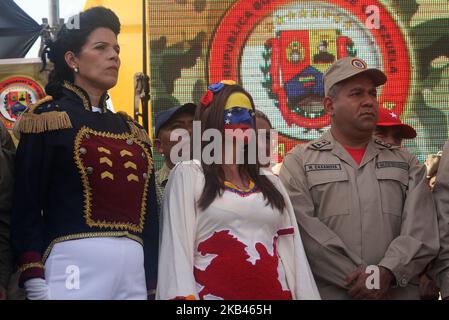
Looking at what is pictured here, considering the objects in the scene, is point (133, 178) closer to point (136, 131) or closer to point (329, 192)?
point (136, 131)

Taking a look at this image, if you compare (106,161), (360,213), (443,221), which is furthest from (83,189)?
(443,221)

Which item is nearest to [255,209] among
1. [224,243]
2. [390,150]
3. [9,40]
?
[224,243]

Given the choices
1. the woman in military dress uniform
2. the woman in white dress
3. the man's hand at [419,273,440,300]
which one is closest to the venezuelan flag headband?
the woman in white dress

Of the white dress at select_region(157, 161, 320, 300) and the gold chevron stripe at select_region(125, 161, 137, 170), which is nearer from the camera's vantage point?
the white dress at select_region(157, 161, 320, 300)

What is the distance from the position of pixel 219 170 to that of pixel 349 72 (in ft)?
3.22

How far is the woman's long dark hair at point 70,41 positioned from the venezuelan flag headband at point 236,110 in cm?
54

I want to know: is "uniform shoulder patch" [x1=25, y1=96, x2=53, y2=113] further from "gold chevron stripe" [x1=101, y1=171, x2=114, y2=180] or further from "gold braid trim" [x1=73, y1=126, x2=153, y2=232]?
"gold chevron stripe" [x1=101, y1=171, x2=114, y2=180]

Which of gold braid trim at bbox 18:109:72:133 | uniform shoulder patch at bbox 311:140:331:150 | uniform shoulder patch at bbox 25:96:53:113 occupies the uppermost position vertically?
uniform shoulder patch at bbox 25:96:53:113

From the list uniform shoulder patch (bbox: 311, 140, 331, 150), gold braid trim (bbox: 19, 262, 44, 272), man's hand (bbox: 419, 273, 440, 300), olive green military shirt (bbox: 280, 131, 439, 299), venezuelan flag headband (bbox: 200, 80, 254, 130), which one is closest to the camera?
gold braid trim (bbox: 19, 262, 44, 272)

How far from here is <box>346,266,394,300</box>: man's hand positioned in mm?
3562

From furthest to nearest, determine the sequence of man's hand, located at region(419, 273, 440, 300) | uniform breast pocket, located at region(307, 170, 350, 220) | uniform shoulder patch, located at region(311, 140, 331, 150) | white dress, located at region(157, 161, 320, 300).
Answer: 1. man's hand, located at region(419, 273, 440, 300)
2. uniform shoulder patch, located at region(311, 140, 331, 150)
3. uniform breast pocket, located at region(307, 170, 350, 220)
4. white dress, located at region(157, 161, 320, 300)

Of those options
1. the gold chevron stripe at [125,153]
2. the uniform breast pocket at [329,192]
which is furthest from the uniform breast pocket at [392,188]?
the gold chevron stripe at [125,153]

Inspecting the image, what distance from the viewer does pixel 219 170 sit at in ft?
11.5

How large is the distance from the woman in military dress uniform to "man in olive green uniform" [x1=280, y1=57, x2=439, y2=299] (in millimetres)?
794
